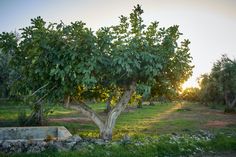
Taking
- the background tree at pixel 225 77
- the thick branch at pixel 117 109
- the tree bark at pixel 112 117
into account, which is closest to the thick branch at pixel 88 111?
the tree bark at pixel 112 117

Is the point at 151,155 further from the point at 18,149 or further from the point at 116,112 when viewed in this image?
the point at 18,149

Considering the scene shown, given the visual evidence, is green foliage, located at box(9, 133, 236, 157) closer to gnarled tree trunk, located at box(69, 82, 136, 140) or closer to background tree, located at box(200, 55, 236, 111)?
gnarled tree trunk, located at box(69, 82, 136, 140)

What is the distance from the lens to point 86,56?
1576 cm

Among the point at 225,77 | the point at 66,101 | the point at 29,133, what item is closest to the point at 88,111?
the point at 66,101

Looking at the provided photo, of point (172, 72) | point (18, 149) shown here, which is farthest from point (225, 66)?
point (18, 149)

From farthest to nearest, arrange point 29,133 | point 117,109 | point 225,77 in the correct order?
point 225,77, point 117,109, point 29,133

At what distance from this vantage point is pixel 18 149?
13312 mm

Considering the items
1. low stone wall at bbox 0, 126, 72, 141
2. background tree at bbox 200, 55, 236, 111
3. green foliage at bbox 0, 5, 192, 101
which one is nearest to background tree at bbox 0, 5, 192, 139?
green foliage at bbox 0, 5, 192, 101

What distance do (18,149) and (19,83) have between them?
557cm

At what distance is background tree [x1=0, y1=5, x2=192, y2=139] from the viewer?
617 inches

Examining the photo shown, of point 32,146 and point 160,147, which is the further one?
point 160,147

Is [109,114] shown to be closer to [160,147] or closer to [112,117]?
[112,117]

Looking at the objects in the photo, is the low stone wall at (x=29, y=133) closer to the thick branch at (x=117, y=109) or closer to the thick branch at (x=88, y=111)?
the thick branch at (x=88, y=111)

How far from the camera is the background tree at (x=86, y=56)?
51.4 ft
